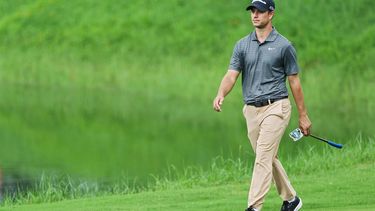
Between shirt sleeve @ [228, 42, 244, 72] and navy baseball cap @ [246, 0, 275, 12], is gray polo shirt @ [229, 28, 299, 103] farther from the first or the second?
navy baseball cap @ [246, 0, 275, 12]

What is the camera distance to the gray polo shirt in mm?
9672

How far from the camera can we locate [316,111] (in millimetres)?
27984

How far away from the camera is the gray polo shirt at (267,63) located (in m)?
9.67

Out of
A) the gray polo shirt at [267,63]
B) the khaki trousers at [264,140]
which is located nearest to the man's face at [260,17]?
the gray polo shirt at [267,63]

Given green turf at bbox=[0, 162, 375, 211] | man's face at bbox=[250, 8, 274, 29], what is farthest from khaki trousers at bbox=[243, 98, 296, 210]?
green turf at bbox=[0, 162, 375, 211]

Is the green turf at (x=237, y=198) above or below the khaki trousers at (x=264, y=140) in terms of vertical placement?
below

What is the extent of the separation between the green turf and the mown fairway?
4.50 m

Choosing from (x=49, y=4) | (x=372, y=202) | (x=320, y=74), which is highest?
(x=49, y=4)

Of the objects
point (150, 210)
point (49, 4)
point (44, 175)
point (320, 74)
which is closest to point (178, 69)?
point (320, 74)

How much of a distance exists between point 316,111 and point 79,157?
8995mm

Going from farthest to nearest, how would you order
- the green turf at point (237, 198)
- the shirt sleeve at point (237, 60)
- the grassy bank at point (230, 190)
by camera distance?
the grassy bank at point (230, 190)
the green turf at point (237, 198)
the shirt sleeve at point (237, 60)

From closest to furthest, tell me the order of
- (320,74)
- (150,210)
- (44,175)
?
1. (150,210)
2. (44,175)
3. (320,74)

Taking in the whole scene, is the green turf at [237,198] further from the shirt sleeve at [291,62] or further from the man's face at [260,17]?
the man's face at [260,17]

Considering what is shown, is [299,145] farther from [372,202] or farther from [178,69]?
[178,69]
